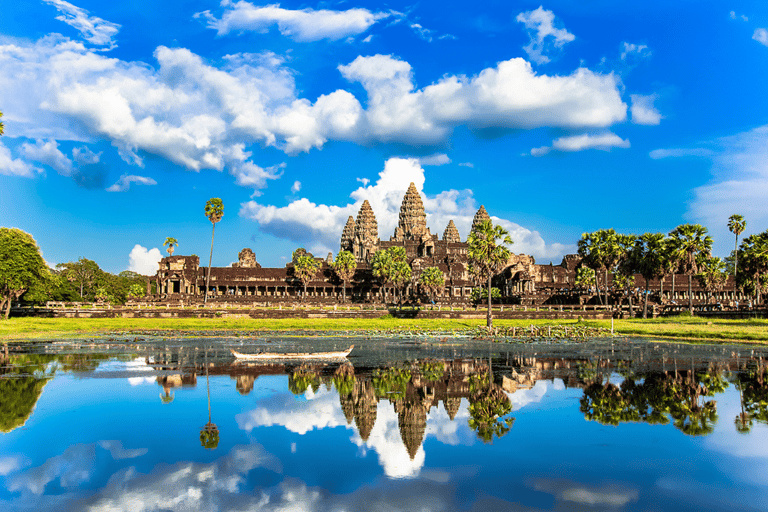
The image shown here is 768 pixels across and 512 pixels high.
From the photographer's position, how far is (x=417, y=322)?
62.3 meters

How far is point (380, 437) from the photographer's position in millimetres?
16156

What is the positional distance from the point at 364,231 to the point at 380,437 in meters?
140

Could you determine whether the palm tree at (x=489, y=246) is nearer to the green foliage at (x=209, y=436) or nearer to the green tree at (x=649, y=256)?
the green tree at (x=649, y=256)

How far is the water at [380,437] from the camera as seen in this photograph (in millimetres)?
11852

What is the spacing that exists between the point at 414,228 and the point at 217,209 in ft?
273

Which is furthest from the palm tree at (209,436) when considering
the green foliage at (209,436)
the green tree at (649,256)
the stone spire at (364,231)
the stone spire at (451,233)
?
the stone spire at (451,233)

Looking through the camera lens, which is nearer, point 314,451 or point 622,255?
point 314,451

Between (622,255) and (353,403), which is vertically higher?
(622,255)

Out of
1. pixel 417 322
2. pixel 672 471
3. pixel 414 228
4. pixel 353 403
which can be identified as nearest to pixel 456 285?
pixel 417 322

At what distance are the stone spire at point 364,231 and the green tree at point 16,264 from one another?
91.1 meters

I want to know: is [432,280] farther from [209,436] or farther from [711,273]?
[209,436]

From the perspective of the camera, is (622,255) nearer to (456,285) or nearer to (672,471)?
(456,285)

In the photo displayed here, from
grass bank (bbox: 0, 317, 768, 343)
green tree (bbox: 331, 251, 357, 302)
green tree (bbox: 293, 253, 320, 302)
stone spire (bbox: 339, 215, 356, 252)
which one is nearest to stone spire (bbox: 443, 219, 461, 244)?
stone spire (bbox: 339, 215, 356, 252)

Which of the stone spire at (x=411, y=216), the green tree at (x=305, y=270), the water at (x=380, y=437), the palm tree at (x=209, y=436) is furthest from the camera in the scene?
the stone spire at (x=411, y=216)
